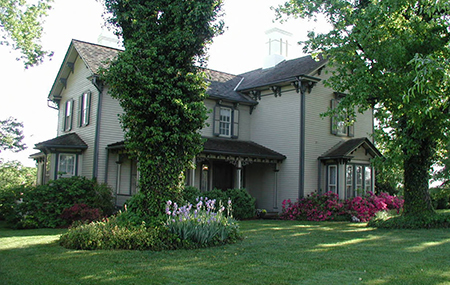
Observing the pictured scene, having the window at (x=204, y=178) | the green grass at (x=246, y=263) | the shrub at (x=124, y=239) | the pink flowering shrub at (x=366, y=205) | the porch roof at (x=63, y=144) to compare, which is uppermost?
the porch roof at (x=63, y=144)

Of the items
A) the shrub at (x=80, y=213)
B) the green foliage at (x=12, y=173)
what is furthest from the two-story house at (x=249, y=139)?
the green foliage at (x=12, y=173)

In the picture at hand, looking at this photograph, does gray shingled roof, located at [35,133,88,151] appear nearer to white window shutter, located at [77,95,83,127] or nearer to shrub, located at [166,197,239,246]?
white window shutter, located at [77,95,83,127]

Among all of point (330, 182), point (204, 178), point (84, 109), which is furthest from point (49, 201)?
point (330, 182)

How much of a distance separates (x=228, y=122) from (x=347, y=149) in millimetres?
5909

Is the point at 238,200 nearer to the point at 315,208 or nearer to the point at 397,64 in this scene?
the point at 315,208

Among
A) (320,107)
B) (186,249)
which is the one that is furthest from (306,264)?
(320,107)

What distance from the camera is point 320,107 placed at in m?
19.7

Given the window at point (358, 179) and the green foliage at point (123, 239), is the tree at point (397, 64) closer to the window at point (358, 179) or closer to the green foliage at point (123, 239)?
the window at point (358, 179)

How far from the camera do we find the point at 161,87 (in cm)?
987

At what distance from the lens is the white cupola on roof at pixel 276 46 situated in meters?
23.5

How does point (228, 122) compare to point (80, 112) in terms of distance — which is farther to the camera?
point (228, 122)

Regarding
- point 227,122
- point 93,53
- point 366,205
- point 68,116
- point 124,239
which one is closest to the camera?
point 124,239

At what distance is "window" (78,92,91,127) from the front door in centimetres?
649

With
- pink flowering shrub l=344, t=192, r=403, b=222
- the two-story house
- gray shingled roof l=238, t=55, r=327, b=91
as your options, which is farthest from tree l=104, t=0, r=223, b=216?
pink flowering shrub l=344, t=192, r=403, b=222
